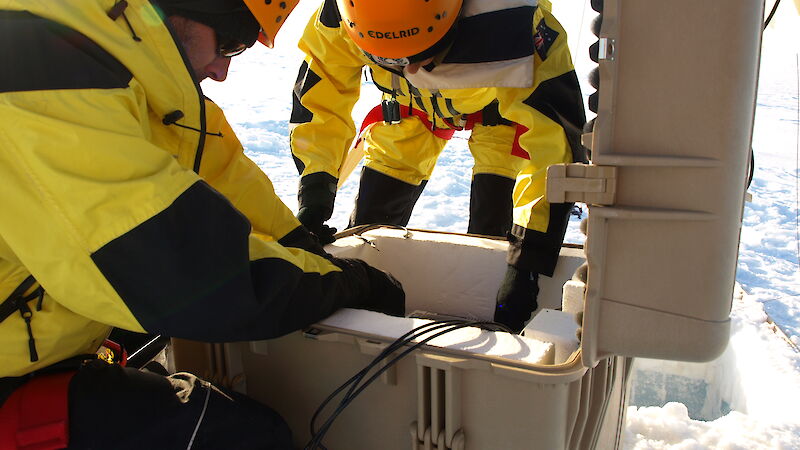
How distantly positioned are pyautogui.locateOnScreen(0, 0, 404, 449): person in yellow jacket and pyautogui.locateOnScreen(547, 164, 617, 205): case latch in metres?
0.60

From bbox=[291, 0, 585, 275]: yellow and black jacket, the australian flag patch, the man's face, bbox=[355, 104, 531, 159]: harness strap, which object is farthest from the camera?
bbox=[355, 104, 531, 159]: harness strap

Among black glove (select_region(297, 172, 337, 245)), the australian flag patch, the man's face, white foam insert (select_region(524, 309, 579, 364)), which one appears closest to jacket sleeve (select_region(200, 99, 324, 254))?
the man's face

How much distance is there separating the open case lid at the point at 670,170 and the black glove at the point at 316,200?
5.02 ft

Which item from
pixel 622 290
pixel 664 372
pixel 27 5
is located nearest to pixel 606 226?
pixel 622 290

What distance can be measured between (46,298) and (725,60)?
1.36 metres

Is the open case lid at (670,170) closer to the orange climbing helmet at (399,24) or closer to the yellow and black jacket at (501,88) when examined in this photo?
the yellow and black jacket at (501,88)

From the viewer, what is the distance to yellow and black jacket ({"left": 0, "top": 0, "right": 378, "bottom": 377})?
99 cm

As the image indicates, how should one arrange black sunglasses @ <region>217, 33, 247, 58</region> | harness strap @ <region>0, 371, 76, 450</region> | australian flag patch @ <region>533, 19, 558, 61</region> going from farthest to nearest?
australian flag patch @ <region>533, 19, 558, 61</region> → black sunglasses @ <region>217, 33, 247, 58</region> → harness strap @ <region>0, 371, 76, 450</region>

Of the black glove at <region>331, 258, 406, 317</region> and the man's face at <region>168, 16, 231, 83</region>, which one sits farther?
the black glove at <region>331, 258, 406, 317</region>

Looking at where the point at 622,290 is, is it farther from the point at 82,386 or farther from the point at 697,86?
the point at 82,386

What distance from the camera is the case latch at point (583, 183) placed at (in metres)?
1.06

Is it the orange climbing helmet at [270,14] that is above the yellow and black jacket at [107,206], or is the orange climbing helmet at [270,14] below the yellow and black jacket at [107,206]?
above

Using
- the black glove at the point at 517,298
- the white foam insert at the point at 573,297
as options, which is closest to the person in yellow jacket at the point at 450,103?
the black glove at the point at 517,298

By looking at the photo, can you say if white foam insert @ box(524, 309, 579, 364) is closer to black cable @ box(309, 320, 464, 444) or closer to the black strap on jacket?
black cable @ box(309, 320, 464, 444)
